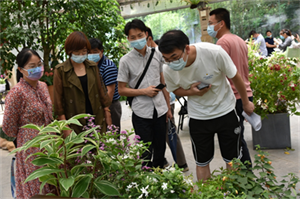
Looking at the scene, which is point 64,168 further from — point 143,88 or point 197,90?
point 143,88

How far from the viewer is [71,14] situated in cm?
497

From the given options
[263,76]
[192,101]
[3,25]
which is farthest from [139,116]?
[3,25]

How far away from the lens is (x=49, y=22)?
17.8 ft

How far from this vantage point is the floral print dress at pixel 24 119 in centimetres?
269

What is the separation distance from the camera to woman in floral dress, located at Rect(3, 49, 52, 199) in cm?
270

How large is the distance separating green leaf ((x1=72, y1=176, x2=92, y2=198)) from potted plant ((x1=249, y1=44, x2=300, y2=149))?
10.8 feet

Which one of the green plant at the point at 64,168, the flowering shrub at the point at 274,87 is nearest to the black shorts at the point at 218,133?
the green plant at the point at 64,168

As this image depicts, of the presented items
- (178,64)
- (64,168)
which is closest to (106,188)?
(64,168)

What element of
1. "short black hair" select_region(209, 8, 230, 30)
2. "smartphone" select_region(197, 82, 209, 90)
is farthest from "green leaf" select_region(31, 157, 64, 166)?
"short black hair" select_region(209, 8, 230, 30)

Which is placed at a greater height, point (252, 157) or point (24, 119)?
point (24, 119)

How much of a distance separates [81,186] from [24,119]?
149cm

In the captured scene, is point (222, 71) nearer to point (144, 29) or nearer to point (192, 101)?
point (192, 101)

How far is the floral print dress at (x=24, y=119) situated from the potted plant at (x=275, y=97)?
2.92 meters

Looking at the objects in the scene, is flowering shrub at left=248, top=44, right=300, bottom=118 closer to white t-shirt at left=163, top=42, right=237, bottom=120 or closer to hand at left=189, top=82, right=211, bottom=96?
white t-shirt at left=163, top=42, right=237, bottom=120
